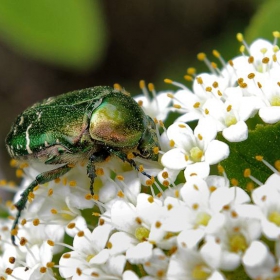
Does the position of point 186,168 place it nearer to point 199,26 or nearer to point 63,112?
point 63,112

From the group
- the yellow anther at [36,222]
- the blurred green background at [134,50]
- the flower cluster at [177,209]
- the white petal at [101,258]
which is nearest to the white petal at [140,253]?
the flower cluster at [177,209]

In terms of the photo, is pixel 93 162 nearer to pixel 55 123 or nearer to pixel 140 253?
A: pixel 55 123

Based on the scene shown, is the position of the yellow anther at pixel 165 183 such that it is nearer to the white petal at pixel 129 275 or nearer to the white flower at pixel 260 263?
the white petal at pixel 129 275

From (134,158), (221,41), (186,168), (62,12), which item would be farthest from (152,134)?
(221,41)

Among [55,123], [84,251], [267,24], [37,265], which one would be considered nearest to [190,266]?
[84,251]

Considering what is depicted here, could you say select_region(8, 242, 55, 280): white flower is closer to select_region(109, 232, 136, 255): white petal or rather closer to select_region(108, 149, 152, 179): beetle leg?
select_region(109, 232, 136, 255): white petal

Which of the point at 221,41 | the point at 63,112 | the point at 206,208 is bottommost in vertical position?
the point at 206,208
